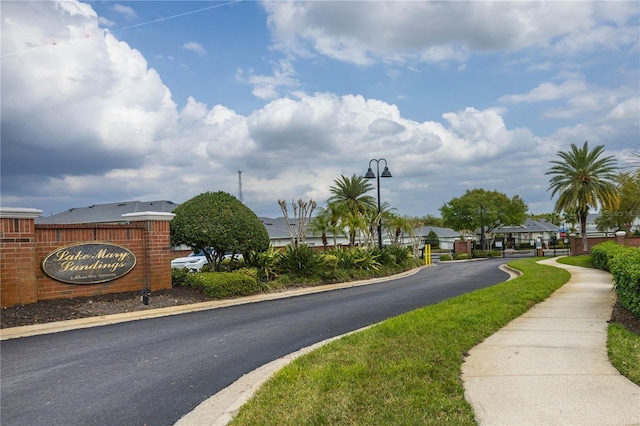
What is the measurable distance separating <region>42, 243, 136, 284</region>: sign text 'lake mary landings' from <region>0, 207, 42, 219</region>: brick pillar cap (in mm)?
958

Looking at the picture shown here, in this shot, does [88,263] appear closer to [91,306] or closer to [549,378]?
[91,306]

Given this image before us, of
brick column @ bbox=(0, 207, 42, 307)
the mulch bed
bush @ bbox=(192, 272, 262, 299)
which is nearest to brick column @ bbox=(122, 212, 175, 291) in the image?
the mulch bed

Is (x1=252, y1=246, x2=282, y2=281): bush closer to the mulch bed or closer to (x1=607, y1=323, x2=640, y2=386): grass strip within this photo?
the mulch bed

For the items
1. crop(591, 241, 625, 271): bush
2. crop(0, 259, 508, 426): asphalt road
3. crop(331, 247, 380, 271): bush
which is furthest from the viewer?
crop(591, 241, 625, 271): bush

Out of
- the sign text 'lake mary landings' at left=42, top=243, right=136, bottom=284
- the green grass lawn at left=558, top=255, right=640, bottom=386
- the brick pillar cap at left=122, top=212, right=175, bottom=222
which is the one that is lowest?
the green grass lawn at left=558, top=255, right=640, bottom=386

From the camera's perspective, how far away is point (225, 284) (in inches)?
518

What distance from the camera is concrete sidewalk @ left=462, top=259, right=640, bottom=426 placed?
14.3ft

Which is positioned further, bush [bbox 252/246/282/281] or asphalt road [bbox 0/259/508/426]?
bush [bbox 252/246/282/281]

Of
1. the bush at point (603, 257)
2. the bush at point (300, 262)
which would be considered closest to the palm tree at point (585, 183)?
the bush at point (603, 257)

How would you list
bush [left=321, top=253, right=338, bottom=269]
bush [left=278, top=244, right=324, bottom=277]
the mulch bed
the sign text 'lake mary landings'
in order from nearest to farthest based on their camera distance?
1. the mulch bed
2. the sign text 'lake mary landings'
3. bush [left=278, top=244, right=324, bottom=277]
4. bush [left=321, top=253, right=338, bottom=269]

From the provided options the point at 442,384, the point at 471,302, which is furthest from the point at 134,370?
the point at 471,302

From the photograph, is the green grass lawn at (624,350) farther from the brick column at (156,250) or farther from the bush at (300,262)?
the bush at (300,262)

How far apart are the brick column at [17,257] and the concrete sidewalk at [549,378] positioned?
8.65 meters

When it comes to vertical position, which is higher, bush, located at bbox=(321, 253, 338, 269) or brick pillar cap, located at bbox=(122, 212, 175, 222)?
brick pillar cap, located at bbox=(122, 212, 175, 222)
